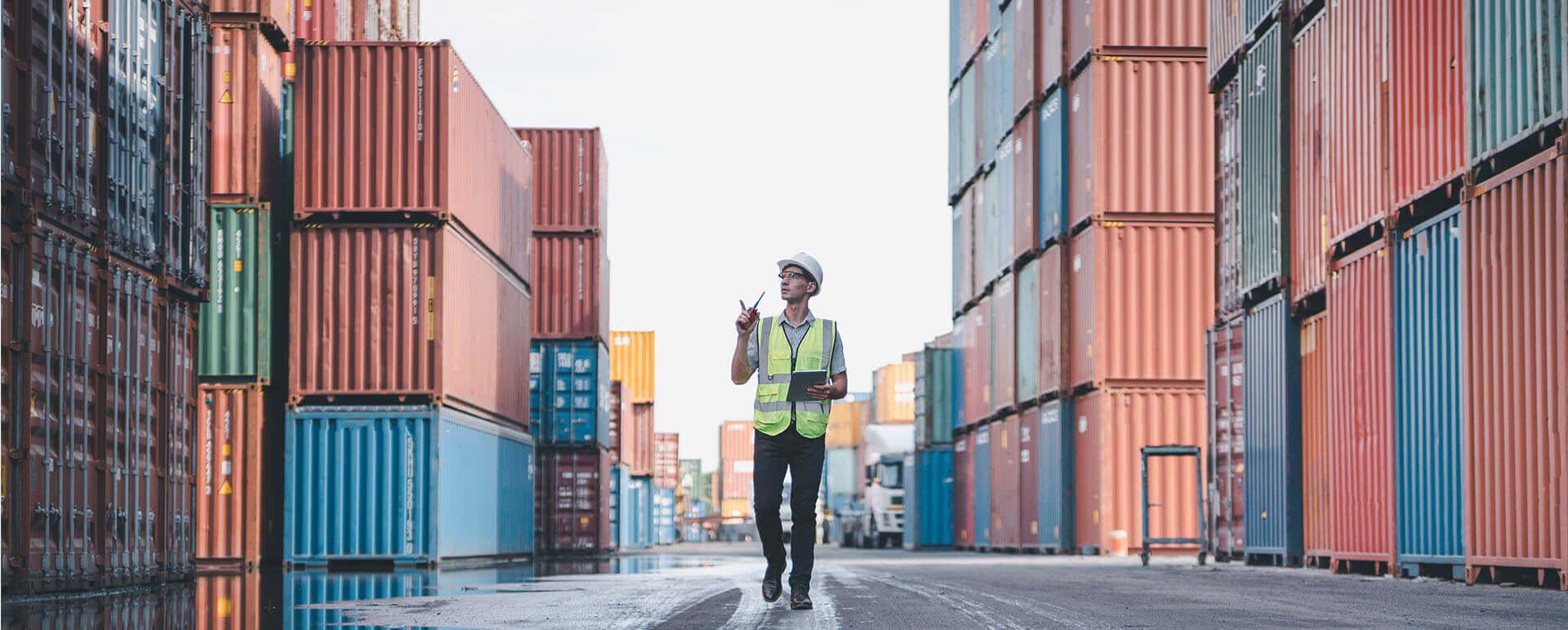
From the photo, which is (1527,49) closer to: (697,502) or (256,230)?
(256,230)

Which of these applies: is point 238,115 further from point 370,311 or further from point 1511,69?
point 1511,69

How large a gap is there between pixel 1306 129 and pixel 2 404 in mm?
12829

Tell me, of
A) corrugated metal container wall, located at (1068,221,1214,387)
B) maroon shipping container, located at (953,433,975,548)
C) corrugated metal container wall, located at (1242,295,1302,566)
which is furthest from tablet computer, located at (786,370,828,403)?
maroon shipping container, located at (953,433,975,548)

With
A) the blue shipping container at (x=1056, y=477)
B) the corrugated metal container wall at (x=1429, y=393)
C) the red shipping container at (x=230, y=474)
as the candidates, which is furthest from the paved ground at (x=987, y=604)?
the blue shipping container at (x=1056, y=477)

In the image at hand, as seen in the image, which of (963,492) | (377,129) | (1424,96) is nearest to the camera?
(1424,96)

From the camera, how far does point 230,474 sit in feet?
67.9

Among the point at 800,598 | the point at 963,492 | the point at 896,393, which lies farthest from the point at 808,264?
the point at 896,393

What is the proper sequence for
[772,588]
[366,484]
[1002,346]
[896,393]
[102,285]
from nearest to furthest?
[772,588]
[102,285]
[366,484]
[1002,346]
[896,393]

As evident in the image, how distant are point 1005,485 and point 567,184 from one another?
394 inches

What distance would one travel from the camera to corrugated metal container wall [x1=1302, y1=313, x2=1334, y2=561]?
17.2 metres

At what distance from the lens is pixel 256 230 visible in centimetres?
2136

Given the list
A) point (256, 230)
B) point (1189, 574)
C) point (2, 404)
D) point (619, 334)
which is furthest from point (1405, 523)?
point (619, 334)

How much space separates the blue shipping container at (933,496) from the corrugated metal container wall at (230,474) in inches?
921

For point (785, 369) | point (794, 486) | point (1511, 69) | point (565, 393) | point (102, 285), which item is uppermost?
point (1511, 69)
